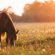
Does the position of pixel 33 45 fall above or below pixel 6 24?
below

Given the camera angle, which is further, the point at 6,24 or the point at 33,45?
the point at 6,24

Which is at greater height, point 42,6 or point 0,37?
point 42,6

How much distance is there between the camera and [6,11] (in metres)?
12.9

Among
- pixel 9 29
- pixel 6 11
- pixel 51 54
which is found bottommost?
pixel 51 54

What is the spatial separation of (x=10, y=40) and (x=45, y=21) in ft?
120

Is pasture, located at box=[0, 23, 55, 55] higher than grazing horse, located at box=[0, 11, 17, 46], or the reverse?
grazing horse, located at box=[0, 11, 17, 46]

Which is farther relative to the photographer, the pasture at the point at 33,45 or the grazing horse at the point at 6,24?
the grazing horse at the point at 6,24

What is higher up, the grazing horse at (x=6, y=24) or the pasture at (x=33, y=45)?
the grazing horse at (x=6, y=24)

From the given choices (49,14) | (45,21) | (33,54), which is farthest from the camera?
(45,21)

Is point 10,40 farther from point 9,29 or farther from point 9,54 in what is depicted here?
point 9,54

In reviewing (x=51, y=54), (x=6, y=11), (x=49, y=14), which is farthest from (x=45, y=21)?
(x=51, y=54)

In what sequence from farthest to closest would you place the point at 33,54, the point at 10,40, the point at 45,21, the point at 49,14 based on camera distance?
the point at 45,21 < the point at 49,14 < the point at 10,40 < the point at 33,54

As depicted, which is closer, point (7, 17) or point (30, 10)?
point (7, 17)

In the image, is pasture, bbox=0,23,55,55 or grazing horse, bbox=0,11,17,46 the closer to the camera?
pasture, bbox=0,23,55,55
